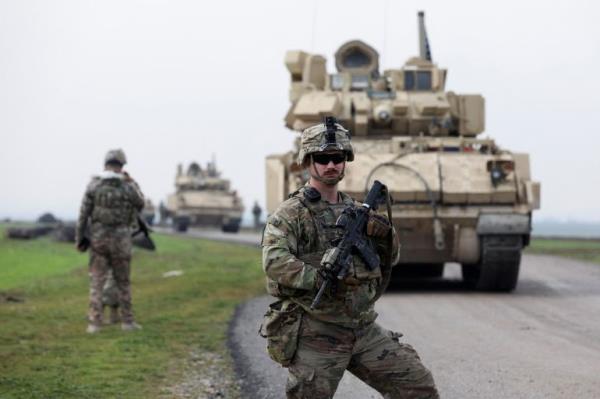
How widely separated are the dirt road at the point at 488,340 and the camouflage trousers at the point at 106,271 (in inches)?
51.2

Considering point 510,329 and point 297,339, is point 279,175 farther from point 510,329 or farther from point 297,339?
point 297,339

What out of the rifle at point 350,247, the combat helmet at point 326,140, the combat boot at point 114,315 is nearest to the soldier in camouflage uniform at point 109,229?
the combat boot at point 114,315

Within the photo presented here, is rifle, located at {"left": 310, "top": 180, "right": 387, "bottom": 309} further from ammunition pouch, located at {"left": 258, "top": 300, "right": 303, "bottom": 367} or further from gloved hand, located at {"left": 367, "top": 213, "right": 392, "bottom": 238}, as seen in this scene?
ammunition pouch, located at {"left": 258, "top": 300, "right": 303, "bottom": 367}

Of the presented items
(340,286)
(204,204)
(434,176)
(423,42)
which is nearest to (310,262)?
(340,286)

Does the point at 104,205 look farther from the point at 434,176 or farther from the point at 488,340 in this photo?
the point at 434,176

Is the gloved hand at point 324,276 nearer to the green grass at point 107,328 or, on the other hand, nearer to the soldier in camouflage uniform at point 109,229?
the green grass at point 107,328

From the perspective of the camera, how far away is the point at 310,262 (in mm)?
5227

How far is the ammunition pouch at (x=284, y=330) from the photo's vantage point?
5.20 m

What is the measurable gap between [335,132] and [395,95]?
13.5m

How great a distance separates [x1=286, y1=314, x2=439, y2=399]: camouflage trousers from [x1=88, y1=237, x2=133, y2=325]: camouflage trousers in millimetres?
6546

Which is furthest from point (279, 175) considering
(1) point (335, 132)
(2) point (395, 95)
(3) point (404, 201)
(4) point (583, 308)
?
(1) point (335, 132)

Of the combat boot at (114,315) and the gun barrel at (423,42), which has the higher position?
the gun barrel at (423,42)

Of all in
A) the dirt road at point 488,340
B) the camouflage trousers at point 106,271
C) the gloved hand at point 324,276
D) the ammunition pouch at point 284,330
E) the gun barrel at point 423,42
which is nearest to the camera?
the gloved hand at point 324,276

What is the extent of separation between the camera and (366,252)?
5113 millimetres
